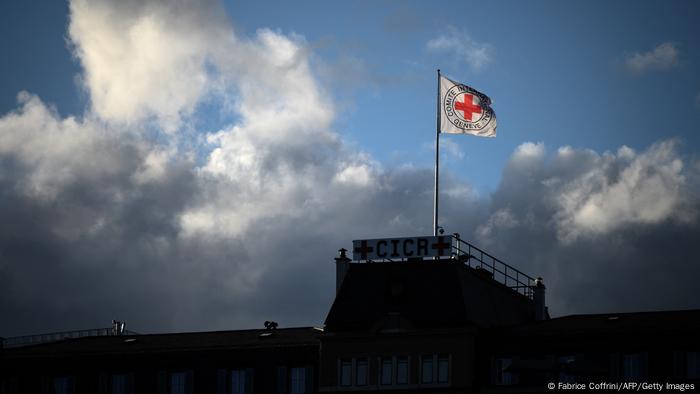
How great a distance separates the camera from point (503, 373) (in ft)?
503

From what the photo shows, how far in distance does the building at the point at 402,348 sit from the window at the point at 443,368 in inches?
3.1

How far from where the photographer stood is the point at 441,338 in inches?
6107

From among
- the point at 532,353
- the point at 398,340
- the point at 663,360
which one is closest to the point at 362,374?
the point at 398,340

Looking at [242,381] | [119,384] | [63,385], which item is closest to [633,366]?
[242,381]

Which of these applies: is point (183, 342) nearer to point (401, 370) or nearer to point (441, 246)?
point (401, 370)

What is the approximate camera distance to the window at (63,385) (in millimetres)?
166875

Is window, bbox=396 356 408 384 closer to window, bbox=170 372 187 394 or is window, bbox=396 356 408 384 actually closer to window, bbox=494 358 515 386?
window, bbox=494 358 515 386

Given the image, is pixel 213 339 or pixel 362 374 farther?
pixel 213 339

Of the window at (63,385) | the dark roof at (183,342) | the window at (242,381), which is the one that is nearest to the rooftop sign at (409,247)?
the dark roof at (183,342)

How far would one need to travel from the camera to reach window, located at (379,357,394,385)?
155625mm

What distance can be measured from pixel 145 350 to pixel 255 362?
10.2 m

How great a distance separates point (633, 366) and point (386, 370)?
19780 millimetres

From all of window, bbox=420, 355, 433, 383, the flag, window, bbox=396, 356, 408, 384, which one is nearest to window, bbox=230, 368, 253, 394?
window, bbox=396, 356, 408, 384

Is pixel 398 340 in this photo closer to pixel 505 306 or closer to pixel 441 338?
pixel 441 338
